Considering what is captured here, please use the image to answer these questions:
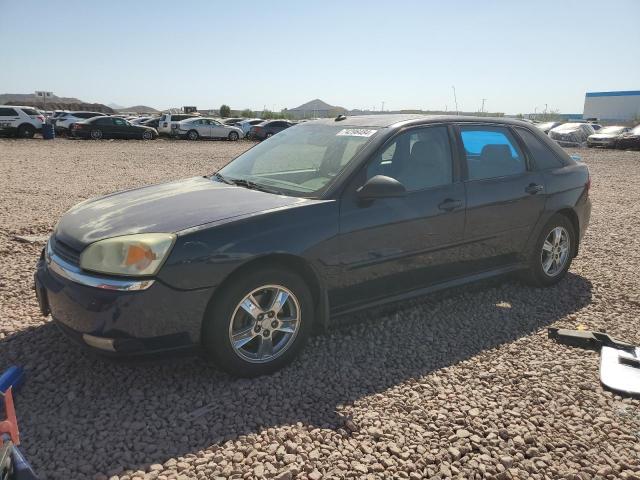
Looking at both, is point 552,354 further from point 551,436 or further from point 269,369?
point 269,369

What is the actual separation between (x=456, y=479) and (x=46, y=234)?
6.01 meters

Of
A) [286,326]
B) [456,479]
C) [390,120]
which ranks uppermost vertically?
[390,120]

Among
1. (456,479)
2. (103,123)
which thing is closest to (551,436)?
(456,479)

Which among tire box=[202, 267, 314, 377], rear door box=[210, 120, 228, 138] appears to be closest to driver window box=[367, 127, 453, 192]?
tire box=[202, 267, 314, 377]

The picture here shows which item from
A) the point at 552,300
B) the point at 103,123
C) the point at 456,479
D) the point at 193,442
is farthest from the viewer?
the point at 103,123

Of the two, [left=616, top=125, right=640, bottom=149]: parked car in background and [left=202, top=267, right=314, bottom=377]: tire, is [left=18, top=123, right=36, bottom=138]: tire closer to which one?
[left=202, top=267, right=314, bottom=377]: tire

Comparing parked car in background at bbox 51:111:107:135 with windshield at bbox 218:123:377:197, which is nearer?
windshield at bbox 218:123:377:197

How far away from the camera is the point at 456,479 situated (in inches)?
97.4

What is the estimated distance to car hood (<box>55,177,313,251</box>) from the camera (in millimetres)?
3152

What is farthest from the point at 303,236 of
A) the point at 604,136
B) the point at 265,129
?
the point at 604,136

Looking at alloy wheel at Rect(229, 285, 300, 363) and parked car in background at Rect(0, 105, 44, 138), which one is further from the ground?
parked car in background at Rect(0, 105, 44, 138)

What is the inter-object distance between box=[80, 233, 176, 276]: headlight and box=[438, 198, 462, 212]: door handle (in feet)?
6.83

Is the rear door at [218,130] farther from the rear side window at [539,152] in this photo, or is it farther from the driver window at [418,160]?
the driver window at [418,160]

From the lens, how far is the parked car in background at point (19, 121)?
25.5 meters
